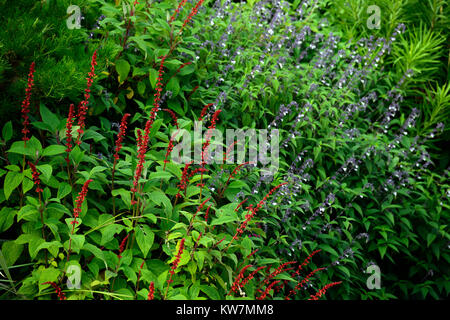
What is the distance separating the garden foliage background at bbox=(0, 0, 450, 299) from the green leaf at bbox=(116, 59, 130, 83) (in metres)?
0.01

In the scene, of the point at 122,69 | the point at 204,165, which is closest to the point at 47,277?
the point at 204,165

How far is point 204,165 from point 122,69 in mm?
774

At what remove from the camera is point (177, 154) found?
2457mm

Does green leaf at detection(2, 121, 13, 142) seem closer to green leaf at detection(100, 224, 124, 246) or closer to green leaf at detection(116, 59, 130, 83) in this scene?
green leaf at detection(100, 224, 124, 246)

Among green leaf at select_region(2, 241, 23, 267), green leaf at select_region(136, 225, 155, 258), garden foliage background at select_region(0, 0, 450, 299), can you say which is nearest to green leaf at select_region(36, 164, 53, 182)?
garden foliage background at select_region(0, 0, 450, 299)

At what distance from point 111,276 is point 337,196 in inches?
81.9

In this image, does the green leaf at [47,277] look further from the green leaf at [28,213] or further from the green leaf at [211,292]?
the green leaf at [211,292]

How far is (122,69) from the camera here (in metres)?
2.73

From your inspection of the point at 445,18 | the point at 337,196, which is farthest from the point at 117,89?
the point at 445,18

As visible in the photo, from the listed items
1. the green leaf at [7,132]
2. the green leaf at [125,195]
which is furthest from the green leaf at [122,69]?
the green leaf at [125,195]

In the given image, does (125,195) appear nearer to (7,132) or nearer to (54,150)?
(54,150)

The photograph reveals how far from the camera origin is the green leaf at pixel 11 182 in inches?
78.9

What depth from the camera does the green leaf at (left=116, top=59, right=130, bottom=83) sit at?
8.90 ft
